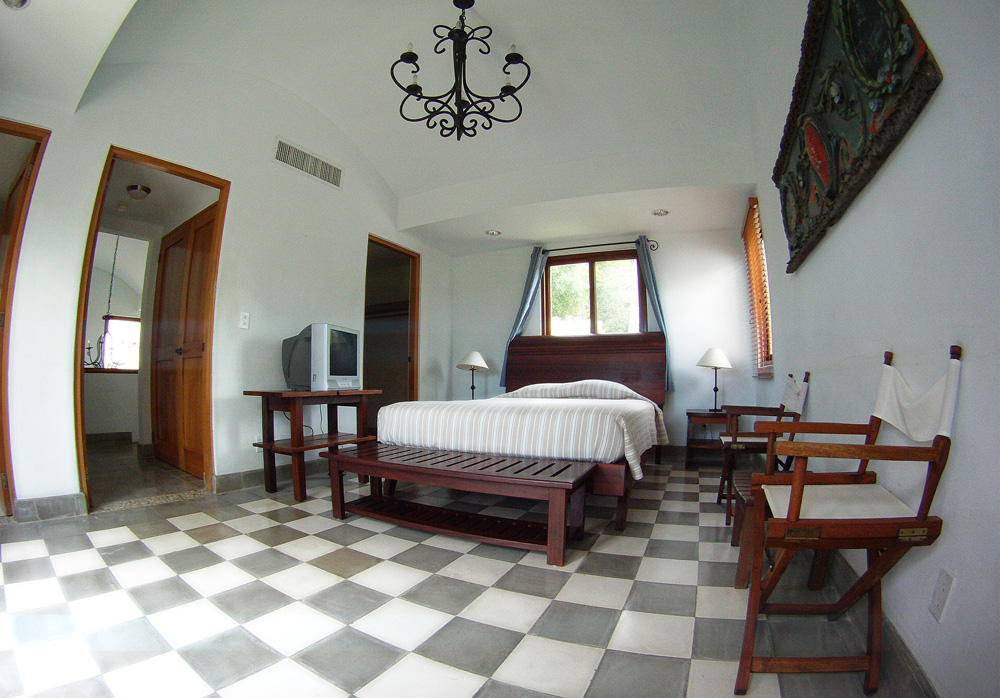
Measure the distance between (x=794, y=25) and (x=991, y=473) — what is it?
7.32 feet

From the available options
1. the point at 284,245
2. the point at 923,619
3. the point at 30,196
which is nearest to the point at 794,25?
the point at 923,619

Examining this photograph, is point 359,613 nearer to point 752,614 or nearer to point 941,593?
point 752,614

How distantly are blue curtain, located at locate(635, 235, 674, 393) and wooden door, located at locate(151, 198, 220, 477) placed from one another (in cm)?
406

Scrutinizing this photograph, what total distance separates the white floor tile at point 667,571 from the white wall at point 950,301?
641 mm

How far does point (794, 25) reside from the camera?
6.94 feet

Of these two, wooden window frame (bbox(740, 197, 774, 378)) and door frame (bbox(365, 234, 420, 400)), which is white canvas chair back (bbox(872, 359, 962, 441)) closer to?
wooden window frame (bbox(740, 197, 774, 378))

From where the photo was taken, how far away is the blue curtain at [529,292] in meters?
5.30

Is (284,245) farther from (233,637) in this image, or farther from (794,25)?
(794,25)

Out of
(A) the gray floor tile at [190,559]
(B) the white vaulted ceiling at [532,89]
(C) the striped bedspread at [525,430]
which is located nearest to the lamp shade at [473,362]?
(B) the white vaulted ceiling at [532,89]

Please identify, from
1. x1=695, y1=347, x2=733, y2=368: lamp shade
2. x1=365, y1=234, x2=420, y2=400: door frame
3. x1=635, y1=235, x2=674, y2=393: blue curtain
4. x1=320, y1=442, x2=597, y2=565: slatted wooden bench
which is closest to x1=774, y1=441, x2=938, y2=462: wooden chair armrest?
x1=320, y1=442, x2=597, y2=565: slatted wooden bench

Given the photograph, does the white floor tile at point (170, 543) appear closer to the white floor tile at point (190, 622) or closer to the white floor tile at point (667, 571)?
the white floor tile at point (190, 622)

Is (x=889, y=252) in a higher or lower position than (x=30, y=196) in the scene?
lower

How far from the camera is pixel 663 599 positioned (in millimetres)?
1605

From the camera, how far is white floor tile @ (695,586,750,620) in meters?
1.50
